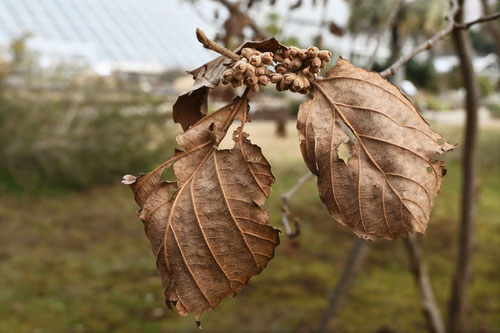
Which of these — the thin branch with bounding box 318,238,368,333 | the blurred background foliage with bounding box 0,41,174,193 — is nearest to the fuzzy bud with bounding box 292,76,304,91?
the thin branch with bounding box 318,238,368,333

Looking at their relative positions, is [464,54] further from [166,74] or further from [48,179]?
[166,74]

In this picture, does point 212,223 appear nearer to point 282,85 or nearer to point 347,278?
point 282,85

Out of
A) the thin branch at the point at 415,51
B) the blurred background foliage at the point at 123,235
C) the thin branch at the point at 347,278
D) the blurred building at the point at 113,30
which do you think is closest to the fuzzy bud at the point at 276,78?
the thin branch at the point at 415,51

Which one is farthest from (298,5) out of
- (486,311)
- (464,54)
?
(486,311)

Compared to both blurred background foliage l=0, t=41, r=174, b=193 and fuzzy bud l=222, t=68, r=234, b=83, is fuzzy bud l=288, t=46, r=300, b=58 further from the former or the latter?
blurred background foliage l=0, t=41, r=174, b=193

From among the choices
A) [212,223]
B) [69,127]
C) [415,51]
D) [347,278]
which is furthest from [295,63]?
[69,127]
